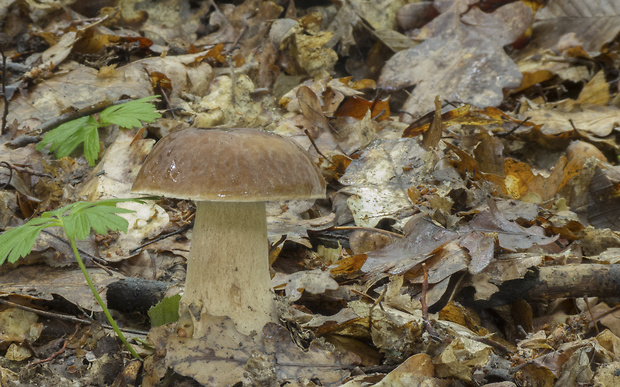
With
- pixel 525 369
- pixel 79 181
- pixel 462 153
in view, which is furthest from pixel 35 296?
pixel 462 153

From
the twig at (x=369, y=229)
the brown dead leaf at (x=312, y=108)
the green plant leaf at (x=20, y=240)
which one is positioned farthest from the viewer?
the brown dead leaf at (x=312, y=108)

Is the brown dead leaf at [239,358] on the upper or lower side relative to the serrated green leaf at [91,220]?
lower

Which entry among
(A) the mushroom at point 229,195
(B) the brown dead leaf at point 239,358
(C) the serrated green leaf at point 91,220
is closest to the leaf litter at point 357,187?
(B) the brown dead leaf at point 239,358

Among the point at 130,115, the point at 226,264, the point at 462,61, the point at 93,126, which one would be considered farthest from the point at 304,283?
the point at 462,61

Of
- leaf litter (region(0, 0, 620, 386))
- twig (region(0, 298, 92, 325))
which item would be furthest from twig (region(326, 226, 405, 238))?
twig (region(0, 298, 92, 325))

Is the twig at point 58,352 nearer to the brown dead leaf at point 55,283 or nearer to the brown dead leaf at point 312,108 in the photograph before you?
the brown dead leaf at point 55,283

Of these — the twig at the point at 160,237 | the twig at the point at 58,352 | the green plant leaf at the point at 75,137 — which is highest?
the green plant leaf at the point at 75,137

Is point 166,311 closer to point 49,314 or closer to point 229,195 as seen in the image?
point 49,314
